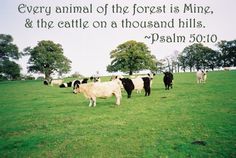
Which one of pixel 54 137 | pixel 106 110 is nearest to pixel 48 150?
pixel 54 137

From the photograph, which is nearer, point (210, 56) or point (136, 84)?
point (136, 84)

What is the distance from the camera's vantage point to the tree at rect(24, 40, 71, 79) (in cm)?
6894

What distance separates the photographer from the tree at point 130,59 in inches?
2894

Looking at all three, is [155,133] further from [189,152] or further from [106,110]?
[106,110]

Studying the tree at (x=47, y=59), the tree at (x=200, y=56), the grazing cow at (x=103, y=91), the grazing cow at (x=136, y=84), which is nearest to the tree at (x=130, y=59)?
the tree at (x=47, y=59)

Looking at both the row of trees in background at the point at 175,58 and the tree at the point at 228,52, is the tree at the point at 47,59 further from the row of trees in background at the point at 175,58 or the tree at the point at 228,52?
the tree at the point at 228,52

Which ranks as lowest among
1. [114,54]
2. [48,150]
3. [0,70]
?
[48,150]

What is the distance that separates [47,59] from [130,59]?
2215 cm

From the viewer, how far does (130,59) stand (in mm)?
74750

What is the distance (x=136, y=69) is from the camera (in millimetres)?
73812

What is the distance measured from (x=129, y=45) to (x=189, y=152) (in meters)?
70.2

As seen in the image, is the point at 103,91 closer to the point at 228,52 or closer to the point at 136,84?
the point at 136,84

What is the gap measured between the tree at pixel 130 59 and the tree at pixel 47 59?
13207 millimetres

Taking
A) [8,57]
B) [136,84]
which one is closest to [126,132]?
[136,84]
